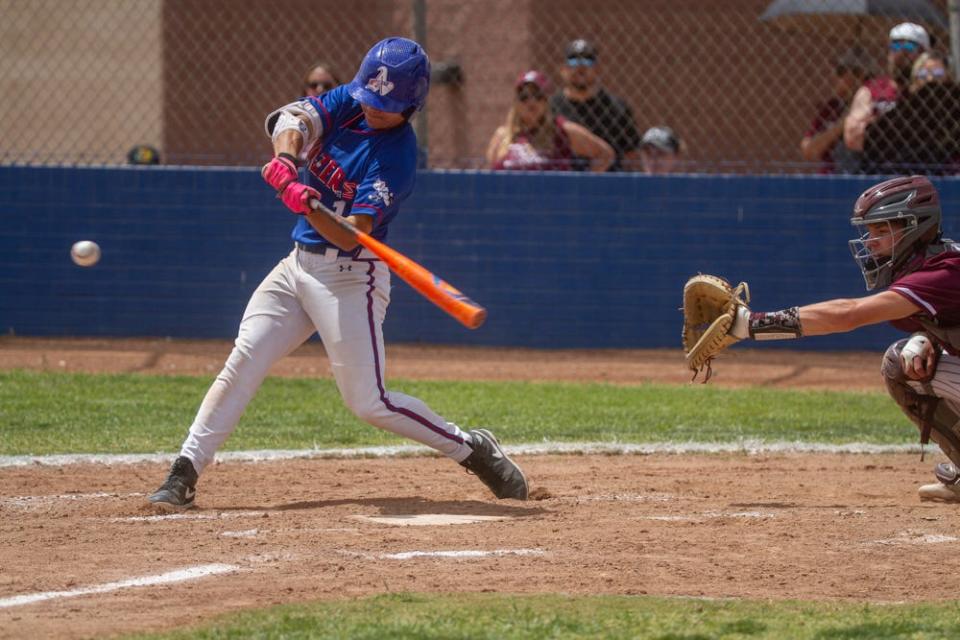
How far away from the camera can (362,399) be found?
5.73 meters

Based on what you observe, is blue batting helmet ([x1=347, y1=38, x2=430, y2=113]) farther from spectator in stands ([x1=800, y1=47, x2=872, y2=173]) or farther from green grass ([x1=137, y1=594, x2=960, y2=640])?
spectator in stands ([x1=800, y1=47, x2=872, y2=173])

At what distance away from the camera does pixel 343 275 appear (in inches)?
225

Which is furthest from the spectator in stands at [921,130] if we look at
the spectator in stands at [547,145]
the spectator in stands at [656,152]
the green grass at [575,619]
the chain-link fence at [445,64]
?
the green grass at [575,619]

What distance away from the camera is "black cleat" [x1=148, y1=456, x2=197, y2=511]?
5668 millimetres

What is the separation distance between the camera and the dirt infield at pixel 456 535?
173 inches

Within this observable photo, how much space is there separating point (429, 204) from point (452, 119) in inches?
160

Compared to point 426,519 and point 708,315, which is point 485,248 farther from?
point 426,519

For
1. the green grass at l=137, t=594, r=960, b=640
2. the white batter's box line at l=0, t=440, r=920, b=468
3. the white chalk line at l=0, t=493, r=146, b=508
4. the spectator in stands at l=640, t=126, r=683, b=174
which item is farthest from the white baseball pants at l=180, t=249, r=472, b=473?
the spectator in stands at l=640, t=126, r=683, b=174

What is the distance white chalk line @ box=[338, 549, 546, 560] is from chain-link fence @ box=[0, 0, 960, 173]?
7.15 meters

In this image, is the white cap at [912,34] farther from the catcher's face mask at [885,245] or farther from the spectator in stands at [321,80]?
the catcher's face mask at [885,245]

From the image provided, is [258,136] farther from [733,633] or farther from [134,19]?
[733,633]

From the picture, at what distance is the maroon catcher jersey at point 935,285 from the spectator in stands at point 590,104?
584 centimetres

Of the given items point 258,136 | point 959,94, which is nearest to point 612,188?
point 959,94

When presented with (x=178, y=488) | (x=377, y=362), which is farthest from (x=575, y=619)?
(x=178, y=488)
